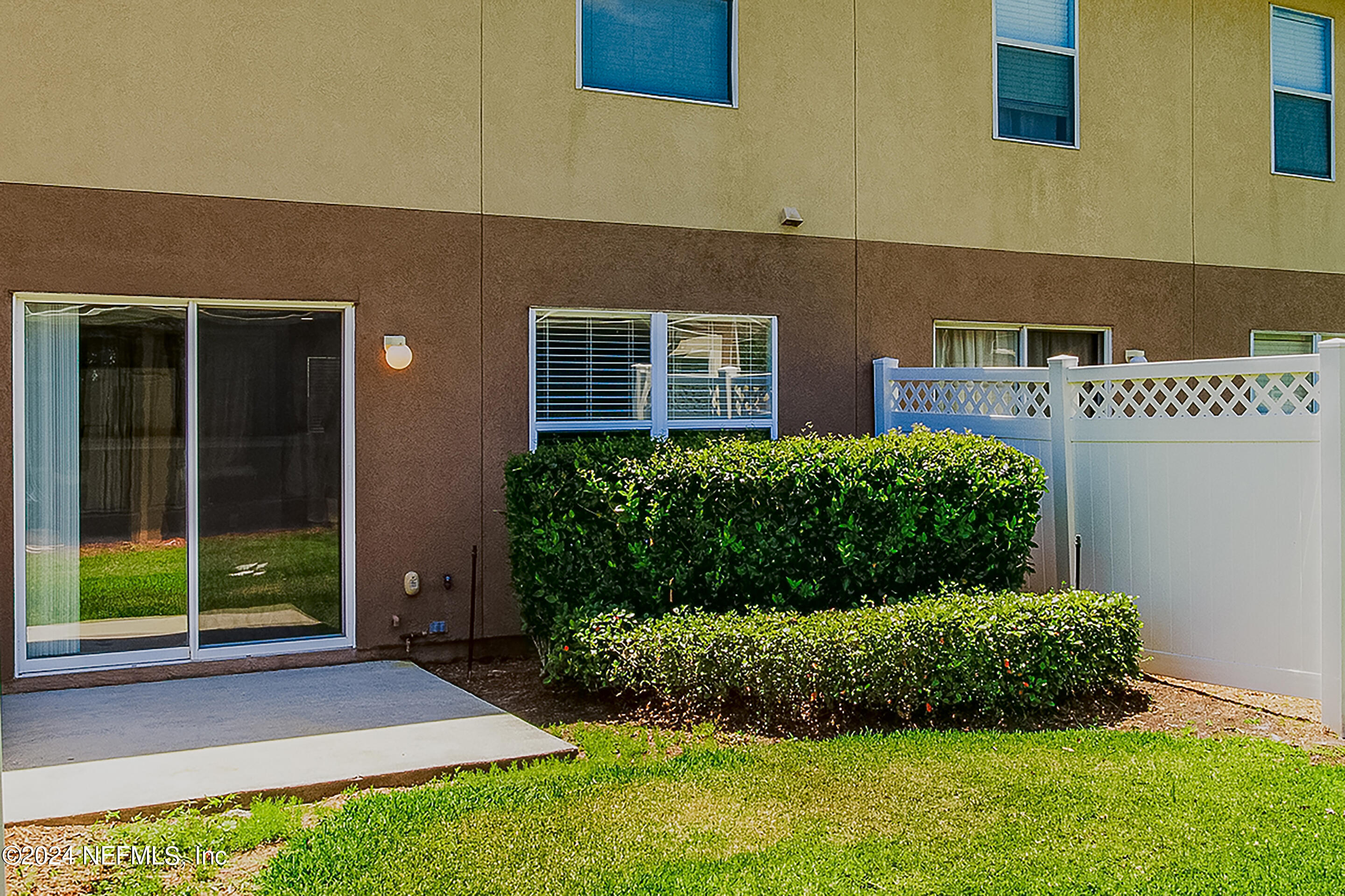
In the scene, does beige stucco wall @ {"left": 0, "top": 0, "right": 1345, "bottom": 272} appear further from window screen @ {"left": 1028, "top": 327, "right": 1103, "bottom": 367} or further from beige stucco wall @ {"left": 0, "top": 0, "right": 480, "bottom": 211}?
window screen @ {"left": 1028, "top": 327, "right": 1103, "bottom": 367}

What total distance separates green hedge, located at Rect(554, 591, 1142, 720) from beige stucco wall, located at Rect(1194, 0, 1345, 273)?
6.39 metres

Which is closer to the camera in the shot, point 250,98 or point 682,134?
point 250,98

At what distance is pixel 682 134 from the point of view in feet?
31.0

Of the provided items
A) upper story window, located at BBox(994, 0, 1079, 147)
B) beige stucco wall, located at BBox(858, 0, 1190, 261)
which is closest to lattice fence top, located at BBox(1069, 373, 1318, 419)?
beige stucco wall, located at BBox(858, 0, 1190, 261)

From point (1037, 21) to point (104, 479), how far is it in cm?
891

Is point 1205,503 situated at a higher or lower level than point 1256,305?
lower

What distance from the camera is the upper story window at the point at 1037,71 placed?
11.0 metres

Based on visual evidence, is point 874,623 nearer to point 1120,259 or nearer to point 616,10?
point 616,10

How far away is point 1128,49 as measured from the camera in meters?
11.5

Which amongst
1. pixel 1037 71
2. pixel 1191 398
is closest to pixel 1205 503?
pixel 1191 398

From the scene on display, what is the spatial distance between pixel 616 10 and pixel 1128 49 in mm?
5398

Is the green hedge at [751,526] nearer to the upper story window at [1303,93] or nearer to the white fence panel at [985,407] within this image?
the white fence panel at [985,407]

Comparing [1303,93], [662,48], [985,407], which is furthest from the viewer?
[1303,93]

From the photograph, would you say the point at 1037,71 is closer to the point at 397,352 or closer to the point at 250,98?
the point at 397,352
